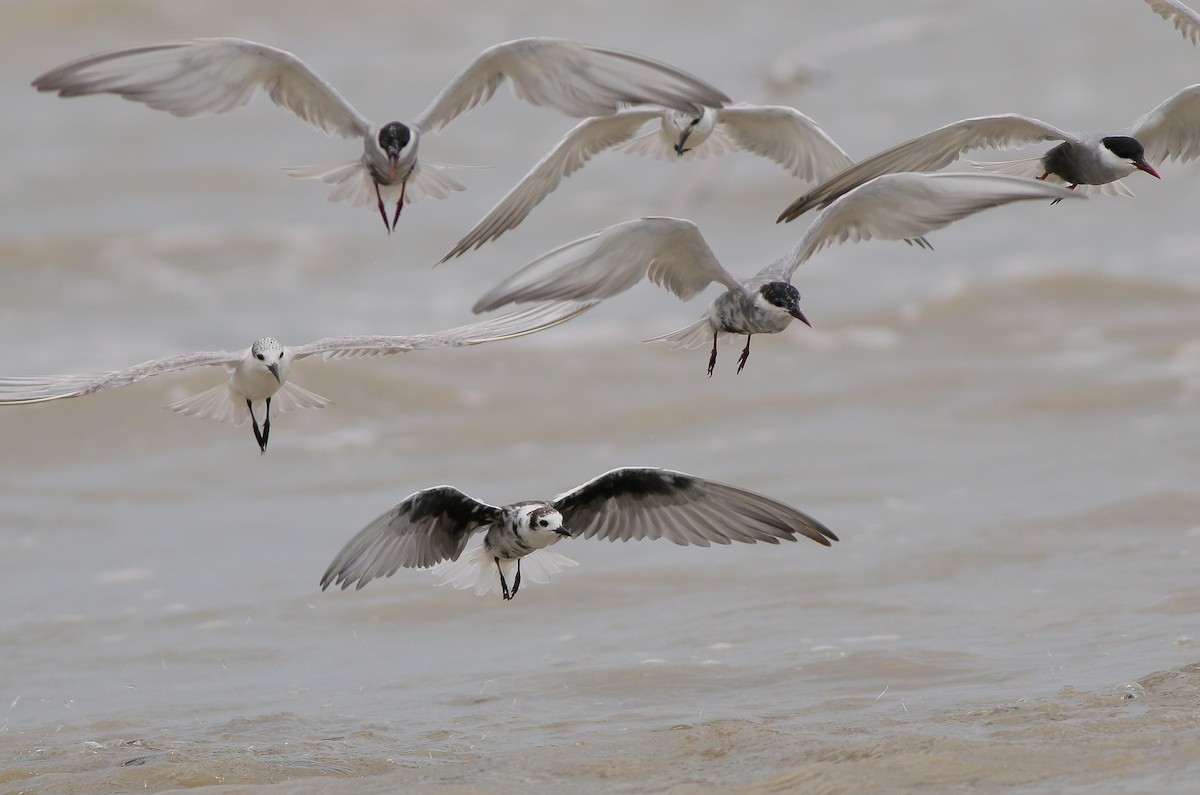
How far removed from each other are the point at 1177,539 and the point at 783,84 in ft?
19.5

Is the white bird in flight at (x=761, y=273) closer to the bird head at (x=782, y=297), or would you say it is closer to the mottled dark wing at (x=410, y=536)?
the bird head at (x=782, y=297)

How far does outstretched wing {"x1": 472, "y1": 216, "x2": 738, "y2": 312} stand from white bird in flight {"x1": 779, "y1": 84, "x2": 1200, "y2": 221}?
0.41 meters

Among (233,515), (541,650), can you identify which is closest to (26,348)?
(233,515)

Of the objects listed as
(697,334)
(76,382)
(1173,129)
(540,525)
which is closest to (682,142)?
(697,334)

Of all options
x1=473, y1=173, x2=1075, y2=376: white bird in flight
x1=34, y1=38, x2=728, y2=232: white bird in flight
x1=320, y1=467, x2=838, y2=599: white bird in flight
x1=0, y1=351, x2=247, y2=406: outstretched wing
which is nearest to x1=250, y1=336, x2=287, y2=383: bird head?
x1=0, y1=351, x2=247, y2=406: outstretched wing

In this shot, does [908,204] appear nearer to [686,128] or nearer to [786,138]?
[686,128]

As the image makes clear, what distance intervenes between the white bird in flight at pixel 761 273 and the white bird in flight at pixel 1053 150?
286 mm

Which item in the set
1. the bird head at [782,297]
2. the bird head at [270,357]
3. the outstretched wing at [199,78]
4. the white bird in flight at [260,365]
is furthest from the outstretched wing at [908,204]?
the bird head at [270,357]

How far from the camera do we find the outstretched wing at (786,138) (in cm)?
773

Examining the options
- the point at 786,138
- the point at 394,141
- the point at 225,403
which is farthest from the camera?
the point at 786,138

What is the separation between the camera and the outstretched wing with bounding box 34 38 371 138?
235 inches

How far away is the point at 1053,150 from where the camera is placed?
7105 millimetres

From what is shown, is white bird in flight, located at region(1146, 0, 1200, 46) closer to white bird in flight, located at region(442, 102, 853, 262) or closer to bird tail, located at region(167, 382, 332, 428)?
white bird in flight, located at region(442, 102, 853, 262)

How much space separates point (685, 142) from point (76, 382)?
2.97 metres
